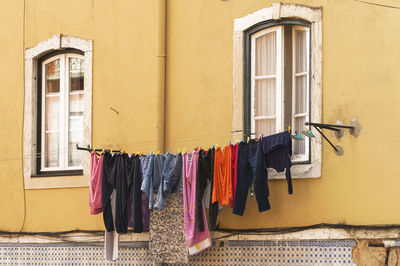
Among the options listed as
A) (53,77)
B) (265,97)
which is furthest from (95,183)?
(265,97)

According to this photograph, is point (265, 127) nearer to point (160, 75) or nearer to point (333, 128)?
point (333, 128)

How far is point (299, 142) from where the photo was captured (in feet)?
38.0

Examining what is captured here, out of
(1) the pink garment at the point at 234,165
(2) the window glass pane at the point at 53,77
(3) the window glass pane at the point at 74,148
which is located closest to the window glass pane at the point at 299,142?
(1) the pink garment at the point at 234,165

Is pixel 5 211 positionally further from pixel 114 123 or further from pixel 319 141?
pixel 319 141

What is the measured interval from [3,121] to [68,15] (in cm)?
203

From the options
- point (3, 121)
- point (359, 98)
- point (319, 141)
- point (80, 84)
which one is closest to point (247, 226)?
point (319, 141)

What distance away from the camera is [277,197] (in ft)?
37.5

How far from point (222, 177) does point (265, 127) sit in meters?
0.99

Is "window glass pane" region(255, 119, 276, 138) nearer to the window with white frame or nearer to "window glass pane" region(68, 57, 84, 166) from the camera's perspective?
the window with white frame

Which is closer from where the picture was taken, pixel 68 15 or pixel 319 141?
pixel 319 141

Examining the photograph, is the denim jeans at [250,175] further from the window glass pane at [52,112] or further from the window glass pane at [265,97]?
the window glass pane at [52,112]

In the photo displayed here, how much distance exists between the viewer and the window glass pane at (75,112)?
13.7 m

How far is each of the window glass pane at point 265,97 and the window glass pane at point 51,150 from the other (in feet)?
11.8

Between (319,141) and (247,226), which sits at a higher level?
(319,141)
